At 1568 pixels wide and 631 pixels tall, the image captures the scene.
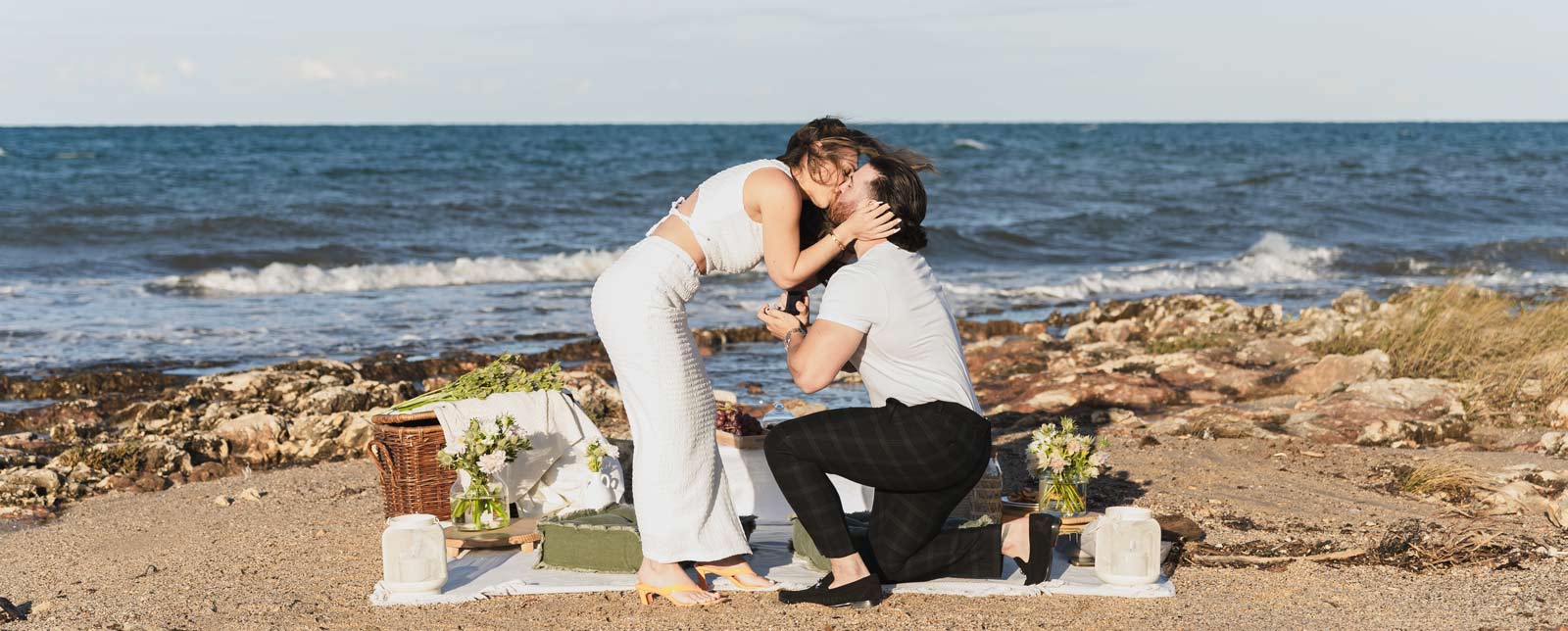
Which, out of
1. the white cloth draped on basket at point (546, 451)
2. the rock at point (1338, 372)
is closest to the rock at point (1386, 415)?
the rock at point (1338, 372)

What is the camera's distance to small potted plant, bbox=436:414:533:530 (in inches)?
213

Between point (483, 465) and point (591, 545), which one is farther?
point (483, 465)

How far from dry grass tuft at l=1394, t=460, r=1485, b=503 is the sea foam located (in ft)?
38.9

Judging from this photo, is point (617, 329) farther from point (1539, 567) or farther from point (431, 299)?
point (431, 299)

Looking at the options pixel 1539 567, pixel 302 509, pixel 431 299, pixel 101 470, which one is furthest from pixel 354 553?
pixel 431 299

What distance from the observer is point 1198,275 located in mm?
19078

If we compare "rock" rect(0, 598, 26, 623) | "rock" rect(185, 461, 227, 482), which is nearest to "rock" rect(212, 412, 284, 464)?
"rock" rect(185, 461, 227, 482)

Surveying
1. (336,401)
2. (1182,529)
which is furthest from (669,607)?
(336,401)

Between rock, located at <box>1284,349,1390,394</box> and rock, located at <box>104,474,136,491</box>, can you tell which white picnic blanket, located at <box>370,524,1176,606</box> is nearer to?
rock, located at <box>104,474,136,491</box>

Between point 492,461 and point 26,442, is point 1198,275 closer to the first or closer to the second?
point 26,442

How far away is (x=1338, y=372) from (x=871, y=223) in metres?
6.12

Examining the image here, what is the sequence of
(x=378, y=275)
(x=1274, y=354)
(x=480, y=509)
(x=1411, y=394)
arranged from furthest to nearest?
(x=378, y=275)
(x=1274, y=354)
(x=1411, y=394)
(x=480, y=509)

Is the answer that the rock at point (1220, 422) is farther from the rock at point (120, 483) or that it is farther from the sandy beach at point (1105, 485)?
the rock at point (120, 483)

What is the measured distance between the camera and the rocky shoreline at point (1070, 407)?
7430mm
